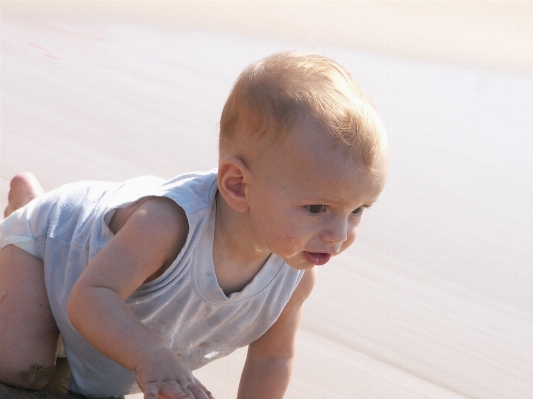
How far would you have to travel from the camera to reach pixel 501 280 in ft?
9.40

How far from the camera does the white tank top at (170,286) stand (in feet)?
6.03

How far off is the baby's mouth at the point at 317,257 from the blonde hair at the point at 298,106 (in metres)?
0.19

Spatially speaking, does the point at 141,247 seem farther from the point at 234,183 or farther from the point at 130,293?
the point at 234,183

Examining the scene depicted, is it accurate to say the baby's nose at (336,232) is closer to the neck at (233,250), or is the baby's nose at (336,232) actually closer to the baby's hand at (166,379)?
the neck at (233,250)

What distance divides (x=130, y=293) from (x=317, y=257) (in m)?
0.37

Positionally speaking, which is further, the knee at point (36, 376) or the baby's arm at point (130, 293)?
the knee at point (36, 376)

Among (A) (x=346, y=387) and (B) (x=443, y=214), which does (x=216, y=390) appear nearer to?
(A) (x=346, y=387)

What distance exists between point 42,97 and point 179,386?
8.43ft

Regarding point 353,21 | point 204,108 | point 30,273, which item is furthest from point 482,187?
point 353,21

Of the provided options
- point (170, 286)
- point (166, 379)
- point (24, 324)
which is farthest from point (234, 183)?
point (24, 324)

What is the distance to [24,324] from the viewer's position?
193 centimetres

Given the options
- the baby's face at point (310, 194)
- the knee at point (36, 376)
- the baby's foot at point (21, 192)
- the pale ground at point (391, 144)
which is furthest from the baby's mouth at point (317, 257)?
the baby's foot at point (21, 192)

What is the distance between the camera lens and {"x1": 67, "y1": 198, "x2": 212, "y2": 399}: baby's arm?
1593 mm

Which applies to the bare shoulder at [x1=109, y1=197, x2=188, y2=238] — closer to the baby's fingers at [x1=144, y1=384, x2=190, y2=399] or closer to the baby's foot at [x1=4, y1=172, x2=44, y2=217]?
the baby's fingers at [x1=144, y1=384, x2=190, y2=399]
